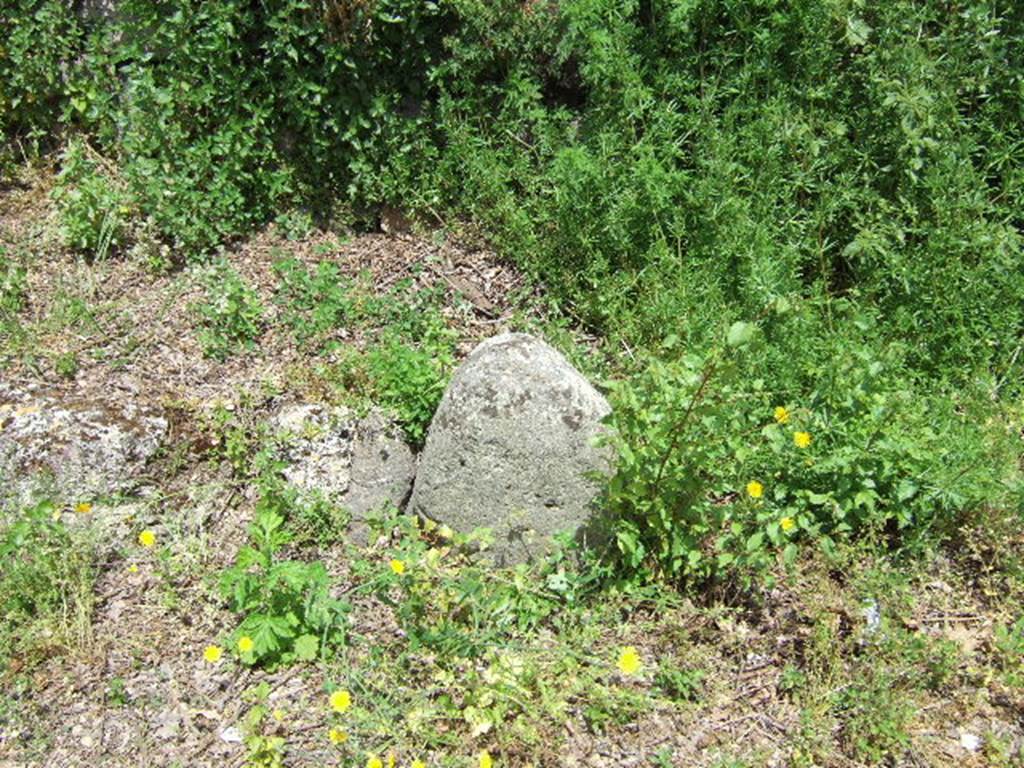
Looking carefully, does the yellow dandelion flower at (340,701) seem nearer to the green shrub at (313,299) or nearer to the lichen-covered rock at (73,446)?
the lichen-covered rock at (73,446)

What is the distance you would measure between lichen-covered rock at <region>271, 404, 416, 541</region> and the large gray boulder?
51 cm

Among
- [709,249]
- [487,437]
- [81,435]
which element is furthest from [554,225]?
[81,435]

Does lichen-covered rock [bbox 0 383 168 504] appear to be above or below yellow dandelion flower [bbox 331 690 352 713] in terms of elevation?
above

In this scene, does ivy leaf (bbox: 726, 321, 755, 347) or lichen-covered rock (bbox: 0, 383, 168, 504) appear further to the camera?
lichen-covered rock (bbox: 0, 383, 168, 504)

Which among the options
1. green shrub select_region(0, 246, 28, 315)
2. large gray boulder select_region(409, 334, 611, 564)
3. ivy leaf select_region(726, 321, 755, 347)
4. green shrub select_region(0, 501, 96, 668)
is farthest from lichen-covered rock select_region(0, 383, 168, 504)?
ivy leaf select_region(726, 321, 755, 347)

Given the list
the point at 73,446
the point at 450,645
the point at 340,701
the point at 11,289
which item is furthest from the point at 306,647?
the point at 11,289

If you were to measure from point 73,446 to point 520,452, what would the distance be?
7.28 feet

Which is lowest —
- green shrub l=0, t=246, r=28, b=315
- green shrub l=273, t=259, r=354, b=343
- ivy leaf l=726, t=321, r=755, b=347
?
green shrub l=0, t=246, r=28, b=315

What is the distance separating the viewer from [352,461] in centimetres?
480

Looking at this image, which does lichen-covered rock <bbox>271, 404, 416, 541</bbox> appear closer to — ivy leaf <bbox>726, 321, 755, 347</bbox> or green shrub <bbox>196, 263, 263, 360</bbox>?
green shrub <bbox>196, 263, 263, 360</bbox>

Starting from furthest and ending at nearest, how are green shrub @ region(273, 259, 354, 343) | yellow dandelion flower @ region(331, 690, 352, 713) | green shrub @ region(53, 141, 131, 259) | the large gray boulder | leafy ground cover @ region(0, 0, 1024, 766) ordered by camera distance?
green shrub @ region(53, 141, 131, 259), green shrub @ region(273, 259, 354, 343), the large gray boulder, leafy ground cover @ region(0, 0, 1024, 766), yellow dandelion flower @ region(331, 690, 352, 713)

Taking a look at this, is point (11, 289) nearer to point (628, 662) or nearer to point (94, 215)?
point (94, 215)

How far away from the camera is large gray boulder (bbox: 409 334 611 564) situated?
13.8 ft

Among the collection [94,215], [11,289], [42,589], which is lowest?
[42,589]
